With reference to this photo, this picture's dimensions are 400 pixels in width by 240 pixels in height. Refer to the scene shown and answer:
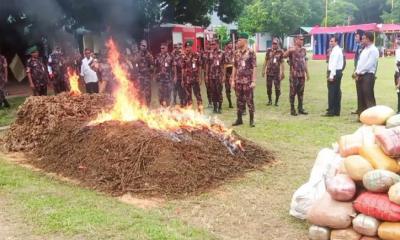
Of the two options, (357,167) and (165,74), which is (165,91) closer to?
(165,74)

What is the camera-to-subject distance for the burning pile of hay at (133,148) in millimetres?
5828

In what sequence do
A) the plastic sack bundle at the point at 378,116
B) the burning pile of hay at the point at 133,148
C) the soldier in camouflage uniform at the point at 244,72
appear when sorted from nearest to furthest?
the plastic sack bundle at the point at 378,116 → the burning pile of hay at the point at 133,148 → the soldier in camouflage uniform at the point at 244,72

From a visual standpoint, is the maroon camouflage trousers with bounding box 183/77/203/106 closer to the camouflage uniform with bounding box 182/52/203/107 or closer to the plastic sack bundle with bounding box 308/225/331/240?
the camouflage uniform with bounding box 182/52/203/107

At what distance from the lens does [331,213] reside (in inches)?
158

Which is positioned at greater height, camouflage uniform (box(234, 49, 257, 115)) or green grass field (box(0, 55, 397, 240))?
camouflage uniform (box(234, 49, 257, 115))

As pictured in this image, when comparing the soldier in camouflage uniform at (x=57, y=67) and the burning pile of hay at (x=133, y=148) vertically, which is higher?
the soldier in camouflage uniform at (x=57, y=67)

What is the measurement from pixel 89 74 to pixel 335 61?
243 inches

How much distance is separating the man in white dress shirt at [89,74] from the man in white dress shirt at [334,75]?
19.6ft

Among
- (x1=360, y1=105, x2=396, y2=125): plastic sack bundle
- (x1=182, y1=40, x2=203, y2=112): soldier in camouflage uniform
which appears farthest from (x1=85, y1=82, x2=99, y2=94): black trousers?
(x1=360, y1=105, x2=396, y2=125): plastic sack bundle

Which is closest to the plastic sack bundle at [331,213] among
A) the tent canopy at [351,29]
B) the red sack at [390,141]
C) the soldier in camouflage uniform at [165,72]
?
the red sack at [390,141]

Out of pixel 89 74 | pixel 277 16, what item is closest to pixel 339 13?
pixel 277 16

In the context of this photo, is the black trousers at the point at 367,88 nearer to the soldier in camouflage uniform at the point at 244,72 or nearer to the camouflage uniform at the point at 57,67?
the soldier in camouflage uniform at the point at 244,72

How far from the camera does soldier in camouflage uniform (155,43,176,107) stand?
39.5 feet

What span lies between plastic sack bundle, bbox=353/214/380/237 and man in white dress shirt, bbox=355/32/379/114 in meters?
5.80
